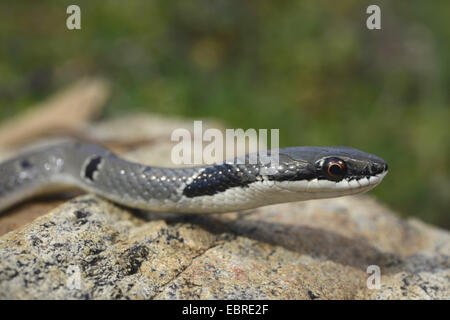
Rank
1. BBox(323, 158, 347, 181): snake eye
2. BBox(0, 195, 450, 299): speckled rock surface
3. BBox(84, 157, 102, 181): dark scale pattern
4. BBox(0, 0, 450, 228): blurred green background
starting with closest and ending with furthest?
BBox(0, 195, 450, 299): speckled rock surface, BBox(323, 158, 347, 181): snake eye, BBox(84, 157, 102, 181): dark scale pattern, BBox(0, 0, 450, 228): blurred green background

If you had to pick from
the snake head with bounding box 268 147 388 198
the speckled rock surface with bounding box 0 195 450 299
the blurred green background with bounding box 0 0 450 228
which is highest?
the blurred green background with bounding box 0 0 450 228

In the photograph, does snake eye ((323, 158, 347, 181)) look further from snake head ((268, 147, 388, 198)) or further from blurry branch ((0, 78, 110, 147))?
blurry branch ((0, 78, 110, 147))

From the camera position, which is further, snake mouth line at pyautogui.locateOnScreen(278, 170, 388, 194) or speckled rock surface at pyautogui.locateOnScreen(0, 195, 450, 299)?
snake mouth line at pyautogui.locateOnScreen(278, 170, 388, 194)

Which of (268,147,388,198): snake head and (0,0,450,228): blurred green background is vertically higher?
(0,0,450,228): blurred green background

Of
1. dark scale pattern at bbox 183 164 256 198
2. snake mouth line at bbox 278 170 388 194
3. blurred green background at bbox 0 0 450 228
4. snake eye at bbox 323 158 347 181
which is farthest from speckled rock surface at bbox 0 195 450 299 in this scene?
blurred green background at bbox 0 0 450 228

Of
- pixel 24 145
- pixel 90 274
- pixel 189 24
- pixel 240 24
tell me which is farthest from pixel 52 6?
pixel 90 274

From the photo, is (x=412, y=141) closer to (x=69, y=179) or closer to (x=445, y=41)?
(x=445, y=41)
